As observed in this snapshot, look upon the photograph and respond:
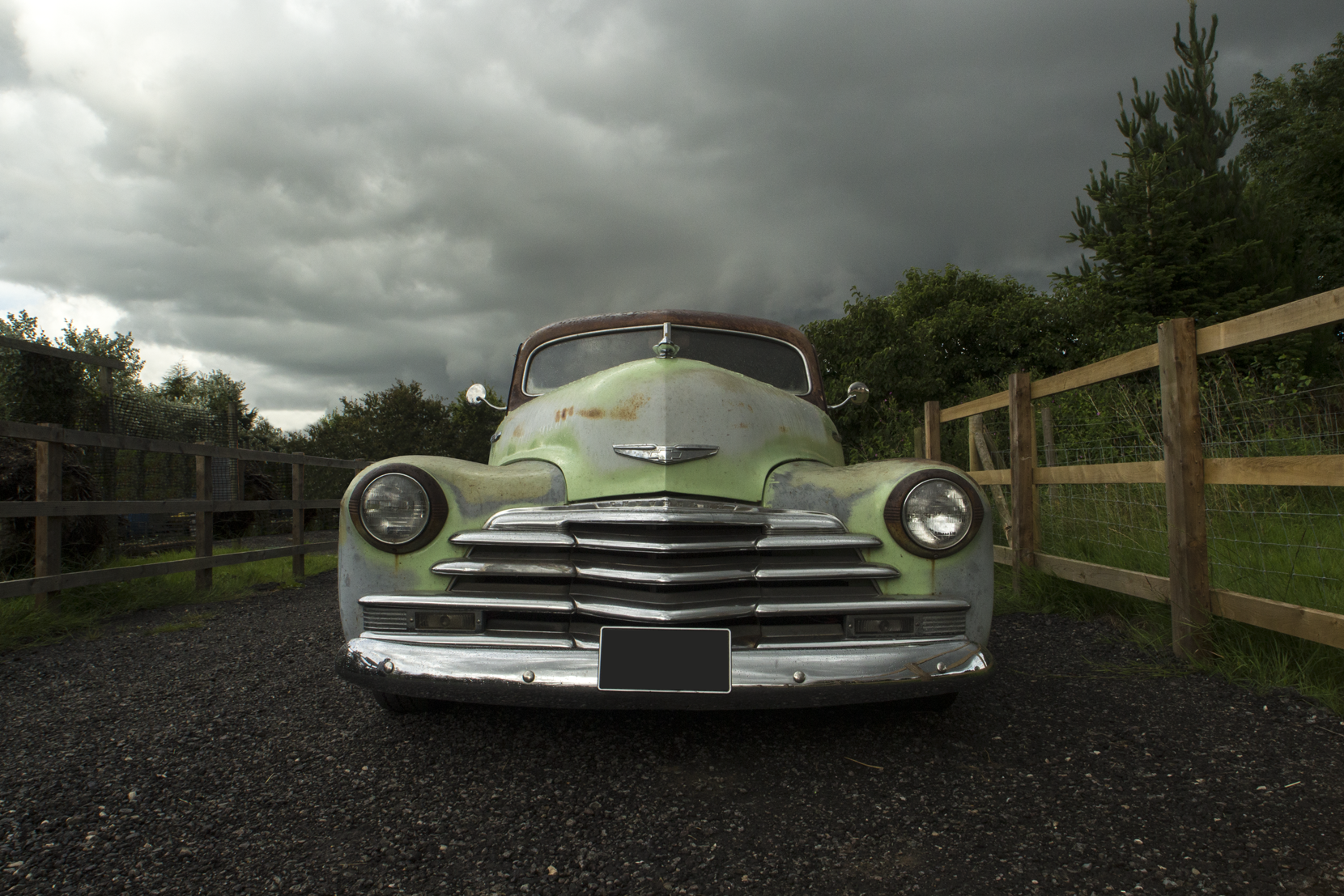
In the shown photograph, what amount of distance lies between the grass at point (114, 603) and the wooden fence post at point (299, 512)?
0.13 meters

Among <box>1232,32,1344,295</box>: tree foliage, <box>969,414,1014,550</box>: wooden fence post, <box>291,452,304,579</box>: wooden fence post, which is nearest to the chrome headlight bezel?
<box>969,414,1014,550</box>: wooden fence post

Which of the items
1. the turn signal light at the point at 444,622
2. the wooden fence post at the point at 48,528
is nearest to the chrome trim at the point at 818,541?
the turn signal light at the point at 444,622

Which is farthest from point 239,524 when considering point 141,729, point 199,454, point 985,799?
point 985,799

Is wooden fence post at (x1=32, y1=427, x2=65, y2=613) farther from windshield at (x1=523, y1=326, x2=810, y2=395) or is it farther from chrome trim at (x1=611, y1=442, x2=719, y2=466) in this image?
chrome trim at (x1=611, y1=442, x2=719, y2=466)

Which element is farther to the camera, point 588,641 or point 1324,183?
point 1324,183

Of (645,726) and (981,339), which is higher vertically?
(981,339)

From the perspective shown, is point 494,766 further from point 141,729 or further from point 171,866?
point 141,729

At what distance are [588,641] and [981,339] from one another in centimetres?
2180

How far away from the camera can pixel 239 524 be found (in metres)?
9.70

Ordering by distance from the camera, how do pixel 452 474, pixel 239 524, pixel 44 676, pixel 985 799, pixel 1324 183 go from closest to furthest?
pixel 985 799
pixel 452 474
pixel 44 676
pixel 239 524
pixel 1324 183

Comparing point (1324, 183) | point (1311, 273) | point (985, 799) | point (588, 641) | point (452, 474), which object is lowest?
point (985, 799)

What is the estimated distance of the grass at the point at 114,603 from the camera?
142 inches

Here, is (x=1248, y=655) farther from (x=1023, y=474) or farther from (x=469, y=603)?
(x=469, y=603)

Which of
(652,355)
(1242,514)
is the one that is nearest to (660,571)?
→ (652,355)
